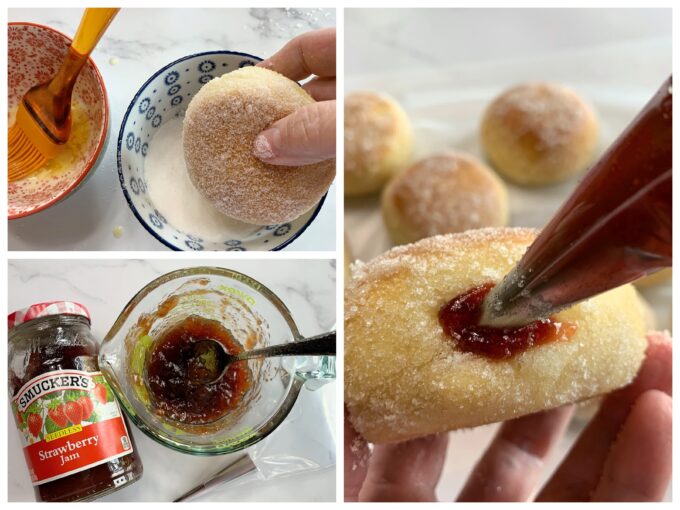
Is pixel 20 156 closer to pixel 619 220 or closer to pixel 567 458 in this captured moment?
pixel 619 220

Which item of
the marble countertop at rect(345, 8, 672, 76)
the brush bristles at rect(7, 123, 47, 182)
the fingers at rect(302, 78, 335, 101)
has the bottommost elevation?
the brush bristles at rect(7, 123, 47, 182)

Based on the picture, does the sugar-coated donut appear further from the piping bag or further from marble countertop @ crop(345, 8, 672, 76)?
marble countertop @ crop(345, 8, 672, 76)

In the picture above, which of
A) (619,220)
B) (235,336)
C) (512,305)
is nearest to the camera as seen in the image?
(619,220)

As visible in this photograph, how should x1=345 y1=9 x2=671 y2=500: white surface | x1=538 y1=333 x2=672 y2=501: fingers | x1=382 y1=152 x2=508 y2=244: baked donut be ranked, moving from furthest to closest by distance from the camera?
1. x1=345 y1=9 x2=671 y2=500: white surface
2. x1=382 y1=152 x2=508 y2=244: baked donut
3. x1=538 y1=333 x2=672 y2=501: fingers

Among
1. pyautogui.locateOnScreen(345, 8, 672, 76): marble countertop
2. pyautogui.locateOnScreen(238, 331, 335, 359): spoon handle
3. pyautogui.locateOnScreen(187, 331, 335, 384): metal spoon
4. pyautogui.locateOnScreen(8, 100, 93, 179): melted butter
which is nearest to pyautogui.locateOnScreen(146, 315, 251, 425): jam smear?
pyautogui.locateOnScreen(187, 331, 335, 384): metal spoon

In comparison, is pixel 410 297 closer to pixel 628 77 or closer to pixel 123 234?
pixel 123 234

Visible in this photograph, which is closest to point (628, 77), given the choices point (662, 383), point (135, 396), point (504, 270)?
point (662, 383)

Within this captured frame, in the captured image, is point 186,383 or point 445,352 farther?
point 186,383

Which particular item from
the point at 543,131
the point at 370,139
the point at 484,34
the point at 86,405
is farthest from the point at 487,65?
the point at 86,405
